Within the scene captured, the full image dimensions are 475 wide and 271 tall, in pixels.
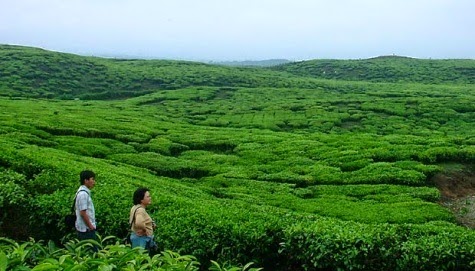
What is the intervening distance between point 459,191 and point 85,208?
21972 millimetres

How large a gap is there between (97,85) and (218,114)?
40325 mm

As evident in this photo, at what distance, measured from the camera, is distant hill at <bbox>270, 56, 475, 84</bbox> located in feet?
428

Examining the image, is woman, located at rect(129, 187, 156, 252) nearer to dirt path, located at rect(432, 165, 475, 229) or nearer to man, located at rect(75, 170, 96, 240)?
man, located at rect(75, 170, 96, 240)

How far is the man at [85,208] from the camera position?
41.0 ft

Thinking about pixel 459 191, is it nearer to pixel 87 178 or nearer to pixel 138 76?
pixel 87 178

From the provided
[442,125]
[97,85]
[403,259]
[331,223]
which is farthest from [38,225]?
[97,85]

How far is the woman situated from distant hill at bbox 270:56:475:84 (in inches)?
4845

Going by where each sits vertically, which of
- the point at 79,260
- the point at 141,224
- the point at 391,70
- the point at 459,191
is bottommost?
the point at 459,191

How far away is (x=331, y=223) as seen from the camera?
50.5 feet

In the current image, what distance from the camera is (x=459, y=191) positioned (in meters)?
27.6

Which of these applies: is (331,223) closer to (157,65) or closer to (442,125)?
(442,125)

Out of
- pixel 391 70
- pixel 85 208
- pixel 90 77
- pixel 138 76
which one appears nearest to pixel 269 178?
pixel 85 208

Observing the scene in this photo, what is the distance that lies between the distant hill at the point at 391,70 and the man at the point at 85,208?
123 m

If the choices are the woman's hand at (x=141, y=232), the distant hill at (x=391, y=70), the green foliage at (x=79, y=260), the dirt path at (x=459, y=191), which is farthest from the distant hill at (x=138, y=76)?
the green foliage at (x=79, y=260)
